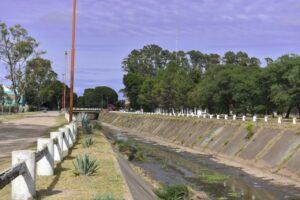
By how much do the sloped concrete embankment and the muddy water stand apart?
187cm

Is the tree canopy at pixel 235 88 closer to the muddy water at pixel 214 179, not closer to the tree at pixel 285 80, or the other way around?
the tree at pixel 285 80

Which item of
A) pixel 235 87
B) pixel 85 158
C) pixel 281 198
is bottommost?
pixel 281 198

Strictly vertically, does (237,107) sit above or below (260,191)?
above

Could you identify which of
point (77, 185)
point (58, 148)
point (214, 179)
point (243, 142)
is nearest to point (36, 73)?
point (243, 142)

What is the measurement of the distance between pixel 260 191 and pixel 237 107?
51.7m

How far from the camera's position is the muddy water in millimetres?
20797

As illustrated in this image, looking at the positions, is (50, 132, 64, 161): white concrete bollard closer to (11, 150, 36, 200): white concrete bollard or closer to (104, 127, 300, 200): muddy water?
(104, 127, 300, 200): muddy water

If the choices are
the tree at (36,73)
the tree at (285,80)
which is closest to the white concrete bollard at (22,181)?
the tree at (285,80)

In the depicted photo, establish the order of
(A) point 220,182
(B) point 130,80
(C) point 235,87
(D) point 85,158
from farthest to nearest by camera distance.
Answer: (B) point 130,80 < (C) point 235,87 < (A) point 220,182 < (D) point 85,158

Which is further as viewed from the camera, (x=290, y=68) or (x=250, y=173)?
(x=290, y=68)

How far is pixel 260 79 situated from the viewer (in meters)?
63.2

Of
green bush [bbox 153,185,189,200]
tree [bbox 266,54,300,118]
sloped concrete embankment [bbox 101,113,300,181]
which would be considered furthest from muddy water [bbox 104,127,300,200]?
tree [bbox 266,54,300,118]

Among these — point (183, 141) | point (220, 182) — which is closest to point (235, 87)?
point (183, 141)

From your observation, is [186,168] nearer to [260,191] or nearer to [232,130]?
[260,191]
